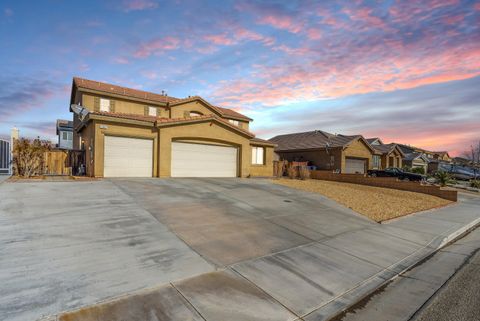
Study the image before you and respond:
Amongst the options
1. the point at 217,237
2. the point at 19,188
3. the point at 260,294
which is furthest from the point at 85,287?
the point at 19,188

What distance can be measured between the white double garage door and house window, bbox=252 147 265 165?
426 cm

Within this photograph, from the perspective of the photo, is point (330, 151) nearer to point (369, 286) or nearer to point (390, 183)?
point (390, 183)

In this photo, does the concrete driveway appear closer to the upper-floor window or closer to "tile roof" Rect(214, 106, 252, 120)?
"tile roof" Rect(214, 106, 252, 120)

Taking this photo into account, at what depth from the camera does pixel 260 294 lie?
13.8 ft

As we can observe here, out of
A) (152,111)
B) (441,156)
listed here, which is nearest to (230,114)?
(152,111)

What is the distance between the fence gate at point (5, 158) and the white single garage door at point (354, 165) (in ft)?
100

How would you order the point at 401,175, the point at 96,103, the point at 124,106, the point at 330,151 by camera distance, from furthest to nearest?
1. the point at 330,151
2. the point at 401,175
3. the point at 124,106
4. the point at 96,103

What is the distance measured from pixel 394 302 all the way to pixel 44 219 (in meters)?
7.88

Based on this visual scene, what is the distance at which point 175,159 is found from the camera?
56.5 ft

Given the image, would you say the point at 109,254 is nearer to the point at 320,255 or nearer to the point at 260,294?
the point at 260,294

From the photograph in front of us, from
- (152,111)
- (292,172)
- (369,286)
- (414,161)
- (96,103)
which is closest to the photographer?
(369,286)

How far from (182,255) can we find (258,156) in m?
20.2

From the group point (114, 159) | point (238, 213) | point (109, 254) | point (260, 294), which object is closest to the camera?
point (260, 294)

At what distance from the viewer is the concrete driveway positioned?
12.1 feet
